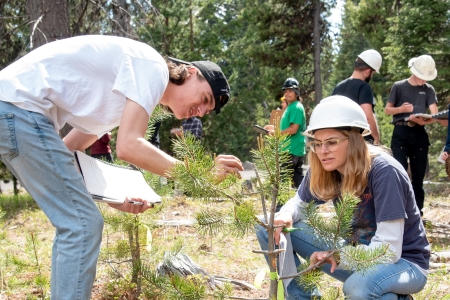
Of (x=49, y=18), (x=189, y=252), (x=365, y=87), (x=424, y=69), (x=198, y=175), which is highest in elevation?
(x=49, y=18)

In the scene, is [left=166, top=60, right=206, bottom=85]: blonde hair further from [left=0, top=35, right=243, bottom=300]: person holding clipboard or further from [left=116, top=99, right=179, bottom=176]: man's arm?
[left=116, top=99, right=179, bottom=176]: man's arm

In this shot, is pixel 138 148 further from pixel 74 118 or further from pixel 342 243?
pixel 342 243

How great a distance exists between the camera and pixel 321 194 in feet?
7.86

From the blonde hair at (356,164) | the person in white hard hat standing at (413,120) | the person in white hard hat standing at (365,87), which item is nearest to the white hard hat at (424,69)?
the person in white hard hat standing at (413,120)

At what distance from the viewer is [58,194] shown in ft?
6.22

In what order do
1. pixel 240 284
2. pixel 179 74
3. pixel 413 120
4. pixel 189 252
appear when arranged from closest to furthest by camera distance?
1. pixel 179 74
2. pixel 240 284
3. pixel 189 252
4. pixel 413 120

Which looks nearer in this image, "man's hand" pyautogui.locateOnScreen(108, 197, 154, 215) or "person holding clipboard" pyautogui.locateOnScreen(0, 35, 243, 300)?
"person holding clipboard" pyautogui.locateOnScreen(0, 35, 243, 300)

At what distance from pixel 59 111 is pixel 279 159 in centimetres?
92

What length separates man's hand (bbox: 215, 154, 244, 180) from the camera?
1.84 m

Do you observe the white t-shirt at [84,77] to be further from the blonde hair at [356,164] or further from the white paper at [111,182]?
the blonde hair at [356,164]

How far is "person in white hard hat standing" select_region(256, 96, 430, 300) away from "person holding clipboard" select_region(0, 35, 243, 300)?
1.82 ft

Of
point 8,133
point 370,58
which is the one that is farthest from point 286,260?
point 370,58

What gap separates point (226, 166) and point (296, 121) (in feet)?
12.4

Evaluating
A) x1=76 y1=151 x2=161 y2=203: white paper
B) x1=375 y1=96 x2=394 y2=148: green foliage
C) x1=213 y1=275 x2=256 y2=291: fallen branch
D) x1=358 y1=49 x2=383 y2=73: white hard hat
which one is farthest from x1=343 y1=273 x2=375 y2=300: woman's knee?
x1=375 y1=96 x2=394 y2=148: green foliage
